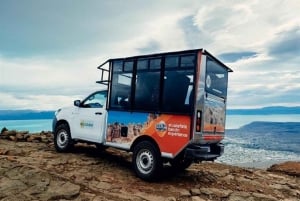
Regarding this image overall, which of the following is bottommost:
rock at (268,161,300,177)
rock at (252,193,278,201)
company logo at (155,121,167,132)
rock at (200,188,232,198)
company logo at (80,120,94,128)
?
rock at (252,193,278,201)

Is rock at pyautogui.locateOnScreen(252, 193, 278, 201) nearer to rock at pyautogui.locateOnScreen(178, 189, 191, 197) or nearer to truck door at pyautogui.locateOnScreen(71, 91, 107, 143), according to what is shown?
rock at pyautogui.locateOnScreen(178, 189, 191, 197)

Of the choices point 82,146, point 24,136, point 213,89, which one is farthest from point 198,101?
point 24,136

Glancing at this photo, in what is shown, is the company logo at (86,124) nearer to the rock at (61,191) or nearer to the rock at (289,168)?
the rock at (61,191)

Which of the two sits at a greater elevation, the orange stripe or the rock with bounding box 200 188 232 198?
the orange stripe

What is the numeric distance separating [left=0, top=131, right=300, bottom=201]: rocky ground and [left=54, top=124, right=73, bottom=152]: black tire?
11.4 inches

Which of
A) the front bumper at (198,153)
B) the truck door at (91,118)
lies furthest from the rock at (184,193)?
the truck door at (91,118)

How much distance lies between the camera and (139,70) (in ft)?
26.3

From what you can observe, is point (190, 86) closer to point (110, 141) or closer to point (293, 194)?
point (110, 141)

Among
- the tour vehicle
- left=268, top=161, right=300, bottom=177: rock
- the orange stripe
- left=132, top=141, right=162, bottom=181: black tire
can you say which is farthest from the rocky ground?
the orange stripe

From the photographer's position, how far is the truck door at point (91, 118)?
892cm

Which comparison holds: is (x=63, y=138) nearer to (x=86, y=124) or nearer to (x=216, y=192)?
(x=86, y=124)

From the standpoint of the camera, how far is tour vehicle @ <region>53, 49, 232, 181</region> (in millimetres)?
6980

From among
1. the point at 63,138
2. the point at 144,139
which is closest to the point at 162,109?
the point at 144,139

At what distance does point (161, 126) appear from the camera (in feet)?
24.0
